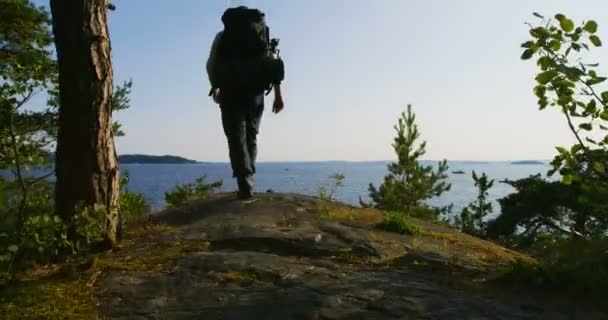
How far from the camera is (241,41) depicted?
678cm

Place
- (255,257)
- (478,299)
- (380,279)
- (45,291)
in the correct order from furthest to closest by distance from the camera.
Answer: (255,257) < (380,279) < (478,299) < (45,291)

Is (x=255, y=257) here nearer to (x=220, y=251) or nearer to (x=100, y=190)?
(x=220, y=251)

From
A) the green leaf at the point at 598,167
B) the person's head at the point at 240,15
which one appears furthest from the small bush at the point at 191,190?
the green leaf at the point at 598,167

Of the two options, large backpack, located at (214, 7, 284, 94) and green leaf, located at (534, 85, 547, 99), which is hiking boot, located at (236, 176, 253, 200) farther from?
green leaf, located at (534, 85, 547, 99)

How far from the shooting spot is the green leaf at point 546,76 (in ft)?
11.6

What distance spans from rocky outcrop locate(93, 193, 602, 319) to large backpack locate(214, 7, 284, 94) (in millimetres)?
1862

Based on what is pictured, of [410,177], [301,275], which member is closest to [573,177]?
[301,275]

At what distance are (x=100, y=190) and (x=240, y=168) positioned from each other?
8.70 feet

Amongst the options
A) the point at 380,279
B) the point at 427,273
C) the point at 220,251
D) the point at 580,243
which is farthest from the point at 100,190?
the point at 580,243

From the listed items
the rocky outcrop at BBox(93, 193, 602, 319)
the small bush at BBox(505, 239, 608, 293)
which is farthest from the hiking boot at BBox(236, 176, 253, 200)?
the small bush at BBox(505, 239, 608, 293)

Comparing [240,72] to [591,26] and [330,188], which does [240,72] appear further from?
[591,26]

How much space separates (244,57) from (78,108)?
304 centimetres

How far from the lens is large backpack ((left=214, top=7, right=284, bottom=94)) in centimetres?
671

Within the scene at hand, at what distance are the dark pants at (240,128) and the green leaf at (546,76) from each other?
4.05 m
